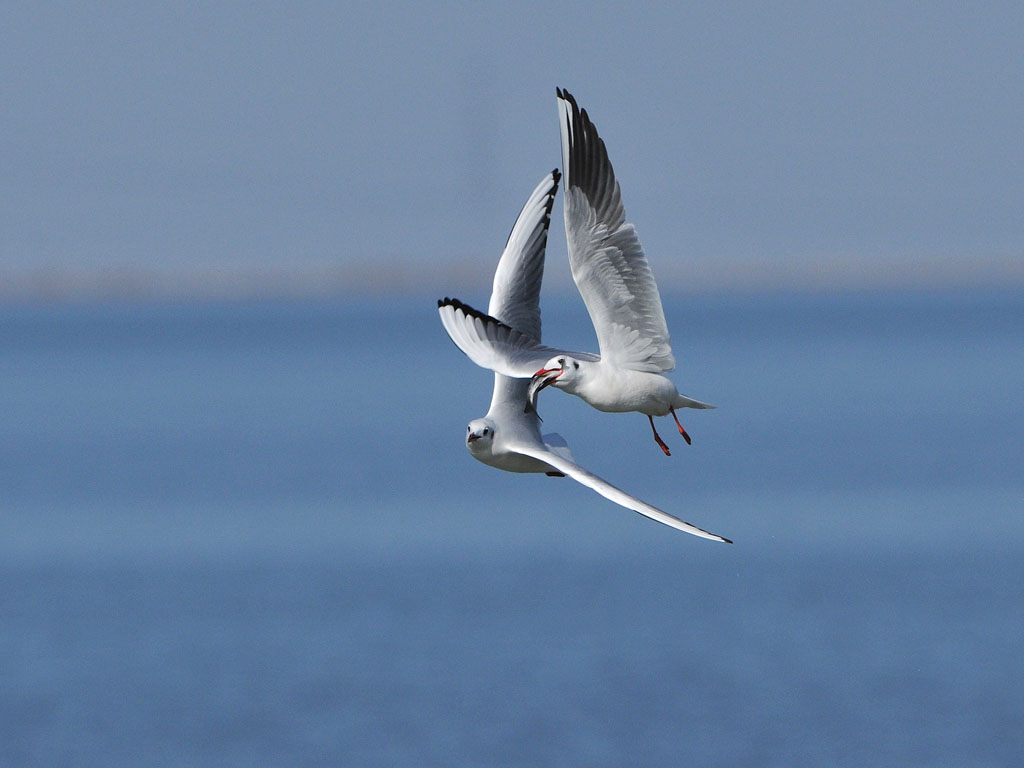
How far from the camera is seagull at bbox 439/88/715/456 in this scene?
11.3 metres

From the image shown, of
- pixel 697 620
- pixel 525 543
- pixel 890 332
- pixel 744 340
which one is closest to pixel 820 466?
pixel 525 543

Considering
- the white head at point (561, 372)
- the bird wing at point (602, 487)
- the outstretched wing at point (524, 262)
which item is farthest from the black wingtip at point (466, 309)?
the outstretched wing at point (524, 262)

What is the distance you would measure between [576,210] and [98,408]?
8322cm

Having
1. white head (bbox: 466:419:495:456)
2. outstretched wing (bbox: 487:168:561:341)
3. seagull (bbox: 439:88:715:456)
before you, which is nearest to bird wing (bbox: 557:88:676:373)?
seagull (bbox: 439:88:715:456)

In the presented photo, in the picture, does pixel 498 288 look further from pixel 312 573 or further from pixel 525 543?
pixel 525 543

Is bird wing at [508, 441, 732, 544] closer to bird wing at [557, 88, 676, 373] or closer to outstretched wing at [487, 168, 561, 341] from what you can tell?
bird wing at [557, 88, 676, 373]

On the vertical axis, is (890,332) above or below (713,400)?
below

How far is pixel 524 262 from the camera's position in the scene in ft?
43.1

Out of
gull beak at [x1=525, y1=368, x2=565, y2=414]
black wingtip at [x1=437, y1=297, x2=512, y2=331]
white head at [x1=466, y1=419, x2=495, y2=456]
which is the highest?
black wingtip at [x1=437, y1=297, x2=512, y2=331]

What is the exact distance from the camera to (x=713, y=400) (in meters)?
87.2

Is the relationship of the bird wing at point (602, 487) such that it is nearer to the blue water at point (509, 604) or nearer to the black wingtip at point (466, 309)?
the black wingtip at point (466, 309)

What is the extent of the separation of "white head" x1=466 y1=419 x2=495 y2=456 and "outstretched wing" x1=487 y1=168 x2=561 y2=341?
1.75m

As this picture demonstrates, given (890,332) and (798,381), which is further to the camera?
(890,332)

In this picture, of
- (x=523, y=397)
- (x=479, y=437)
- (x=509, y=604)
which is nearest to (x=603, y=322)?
(x=523, y=397)
